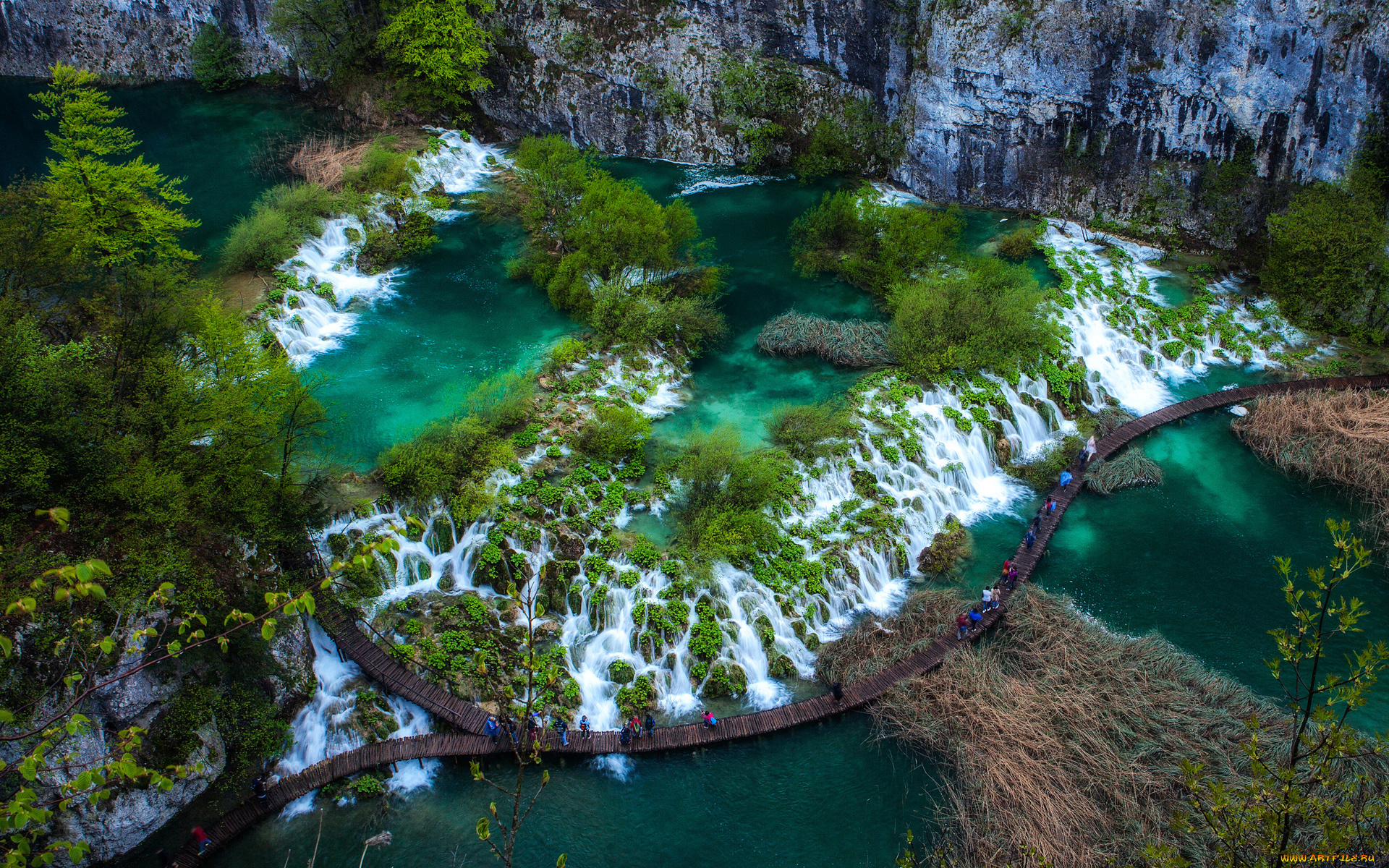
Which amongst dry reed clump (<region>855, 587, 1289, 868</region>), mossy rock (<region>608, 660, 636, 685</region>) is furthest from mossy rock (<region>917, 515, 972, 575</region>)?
mossy rock (<region>608, 660, 636, 685</region>)

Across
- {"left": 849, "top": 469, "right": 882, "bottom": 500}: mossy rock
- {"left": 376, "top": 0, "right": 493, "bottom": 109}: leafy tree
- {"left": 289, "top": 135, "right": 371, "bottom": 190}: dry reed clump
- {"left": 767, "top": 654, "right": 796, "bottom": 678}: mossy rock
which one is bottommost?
{"left": 767, "top": 654, "right": 796, "bottom": 678}: mossy rock

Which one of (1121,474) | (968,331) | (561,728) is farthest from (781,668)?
(968,331)

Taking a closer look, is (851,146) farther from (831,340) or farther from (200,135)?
(200,135)

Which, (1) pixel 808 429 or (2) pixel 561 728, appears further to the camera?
(1) pixel 808 429

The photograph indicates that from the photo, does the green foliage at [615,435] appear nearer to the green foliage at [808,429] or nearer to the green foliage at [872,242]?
the green foliage at [808,429]

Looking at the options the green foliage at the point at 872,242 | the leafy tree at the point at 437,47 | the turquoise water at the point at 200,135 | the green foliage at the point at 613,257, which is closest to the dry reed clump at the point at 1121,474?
the green foliage at the point at 872,242

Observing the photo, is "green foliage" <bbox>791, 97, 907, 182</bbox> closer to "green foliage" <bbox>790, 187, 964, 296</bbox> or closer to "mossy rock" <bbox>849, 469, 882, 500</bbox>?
"green foliage" <bbox>790, 187, 964, 296</bbox>
